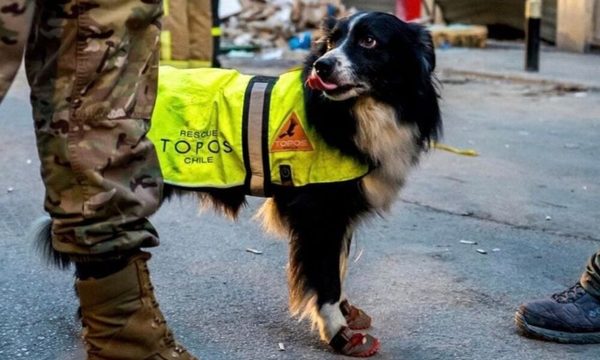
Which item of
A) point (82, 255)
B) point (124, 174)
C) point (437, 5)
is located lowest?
point (437, 5)

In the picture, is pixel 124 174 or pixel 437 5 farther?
pixel 437 5

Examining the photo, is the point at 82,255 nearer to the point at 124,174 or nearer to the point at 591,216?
the point at 124,174

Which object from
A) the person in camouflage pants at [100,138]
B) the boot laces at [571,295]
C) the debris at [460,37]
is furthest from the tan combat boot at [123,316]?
the debris at [460,37]

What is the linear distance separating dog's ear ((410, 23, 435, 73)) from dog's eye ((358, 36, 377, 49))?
0.53 ft

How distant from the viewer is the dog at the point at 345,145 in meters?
3.05

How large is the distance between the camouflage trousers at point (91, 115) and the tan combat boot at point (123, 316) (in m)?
0.07

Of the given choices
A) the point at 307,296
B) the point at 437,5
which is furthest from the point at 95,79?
the point at 437,5

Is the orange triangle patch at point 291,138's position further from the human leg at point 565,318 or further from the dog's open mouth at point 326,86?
the human leg at point 565,318

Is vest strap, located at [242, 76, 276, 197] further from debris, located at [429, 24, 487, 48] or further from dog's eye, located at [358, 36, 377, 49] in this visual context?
debris, located at [429, 24, 487, 48]

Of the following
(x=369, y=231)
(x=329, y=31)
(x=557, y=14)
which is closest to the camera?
(x=329, y=31)

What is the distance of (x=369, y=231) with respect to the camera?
4.33 metres

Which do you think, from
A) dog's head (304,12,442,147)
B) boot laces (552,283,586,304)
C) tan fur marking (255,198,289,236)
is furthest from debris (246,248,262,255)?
boot laces (552,283,586,304)

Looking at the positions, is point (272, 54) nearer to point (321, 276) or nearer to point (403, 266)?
point (403, 266)

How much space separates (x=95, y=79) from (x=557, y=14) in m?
11.9
